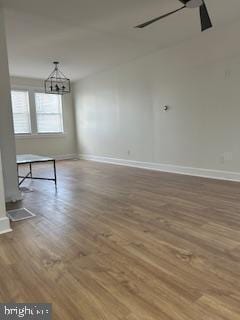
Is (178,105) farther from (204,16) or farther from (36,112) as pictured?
(36,112)

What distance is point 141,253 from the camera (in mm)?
1970

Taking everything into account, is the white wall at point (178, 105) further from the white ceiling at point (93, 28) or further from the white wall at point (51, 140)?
the white wall at point (51, 140)

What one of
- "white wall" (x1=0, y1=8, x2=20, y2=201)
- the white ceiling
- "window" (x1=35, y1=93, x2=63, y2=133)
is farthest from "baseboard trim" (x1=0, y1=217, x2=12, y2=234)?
"window" (x1=35, y1=93, x2=63, y2=133)

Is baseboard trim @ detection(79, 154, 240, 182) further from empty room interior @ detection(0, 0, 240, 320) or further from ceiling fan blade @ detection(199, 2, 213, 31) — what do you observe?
ceiling fan blade @ detection(199, 2, 213, 31)

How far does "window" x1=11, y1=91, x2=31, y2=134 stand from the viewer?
7.35 m

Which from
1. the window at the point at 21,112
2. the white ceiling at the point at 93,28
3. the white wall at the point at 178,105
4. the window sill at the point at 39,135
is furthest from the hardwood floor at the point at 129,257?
the window at the point at 21,112

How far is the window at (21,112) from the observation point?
289 inches

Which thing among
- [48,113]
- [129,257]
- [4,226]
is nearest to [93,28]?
[4,226]

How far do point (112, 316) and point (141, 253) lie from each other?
696 mm

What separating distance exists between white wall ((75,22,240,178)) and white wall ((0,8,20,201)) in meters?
3.19

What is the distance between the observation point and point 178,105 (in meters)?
5.11

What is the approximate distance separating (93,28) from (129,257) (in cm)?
366

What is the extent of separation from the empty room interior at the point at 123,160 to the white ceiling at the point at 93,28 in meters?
0.03

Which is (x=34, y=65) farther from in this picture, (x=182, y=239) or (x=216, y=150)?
(x=182, y=239)
